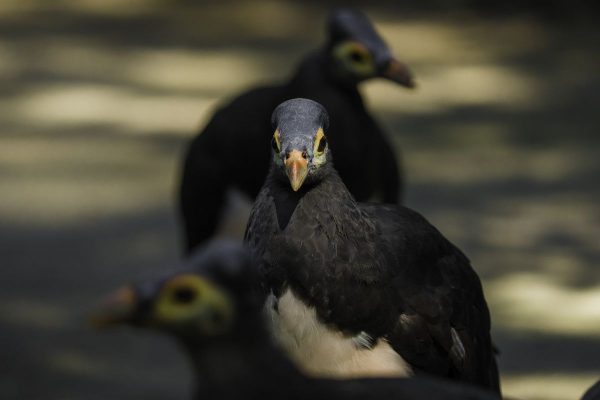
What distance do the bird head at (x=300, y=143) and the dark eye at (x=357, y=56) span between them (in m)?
1.21

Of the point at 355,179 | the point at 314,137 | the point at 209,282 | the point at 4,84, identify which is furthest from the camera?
the point at 4,84

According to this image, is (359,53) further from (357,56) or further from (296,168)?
(296,168)

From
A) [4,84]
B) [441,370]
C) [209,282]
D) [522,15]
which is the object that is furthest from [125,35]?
[209,282]

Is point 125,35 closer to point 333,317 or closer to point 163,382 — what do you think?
point 163,382

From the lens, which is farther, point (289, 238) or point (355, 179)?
point (355, 179)

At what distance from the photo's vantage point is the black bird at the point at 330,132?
3.62m

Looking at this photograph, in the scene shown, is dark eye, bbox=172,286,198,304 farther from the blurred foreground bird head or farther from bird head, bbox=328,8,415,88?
bird head, bbox=328,8,415,88

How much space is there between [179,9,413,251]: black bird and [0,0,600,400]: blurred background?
14cm

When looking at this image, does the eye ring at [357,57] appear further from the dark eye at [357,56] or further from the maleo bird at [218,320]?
the maleo bird at [218,320]

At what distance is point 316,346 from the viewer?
8.04 ft

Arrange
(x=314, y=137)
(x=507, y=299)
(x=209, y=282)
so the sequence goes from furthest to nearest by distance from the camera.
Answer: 1. (x=507, y=299)
2. (x=314, y=137)
3. (x=209, y=282)

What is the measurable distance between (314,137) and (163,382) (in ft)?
5.88

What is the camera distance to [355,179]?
11.9 ft

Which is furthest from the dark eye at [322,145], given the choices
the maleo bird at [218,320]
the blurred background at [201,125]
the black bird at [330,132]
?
the blurred background at [201,125]
